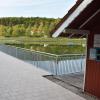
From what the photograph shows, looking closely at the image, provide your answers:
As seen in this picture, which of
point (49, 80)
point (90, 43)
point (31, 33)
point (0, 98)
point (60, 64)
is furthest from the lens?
point (31, 33)

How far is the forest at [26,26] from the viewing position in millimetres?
84812

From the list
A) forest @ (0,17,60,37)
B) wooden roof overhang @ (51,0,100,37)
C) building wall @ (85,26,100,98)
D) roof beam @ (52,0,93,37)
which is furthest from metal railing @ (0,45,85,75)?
forest @ (0,17,60,37)

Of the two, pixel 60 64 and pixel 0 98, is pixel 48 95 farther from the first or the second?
pixel 60 64

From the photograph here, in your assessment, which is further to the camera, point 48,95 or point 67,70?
point 67,70

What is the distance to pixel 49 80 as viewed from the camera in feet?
37.7

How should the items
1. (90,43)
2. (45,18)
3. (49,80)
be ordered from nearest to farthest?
(90,43) < (49,80) < (45,18)

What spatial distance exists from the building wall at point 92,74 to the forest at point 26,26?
67159 millimetres

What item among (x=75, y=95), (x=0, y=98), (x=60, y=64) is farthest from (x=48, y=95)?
(x=60, y=64)

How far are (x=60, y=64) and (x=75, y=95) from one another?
546 centimetres

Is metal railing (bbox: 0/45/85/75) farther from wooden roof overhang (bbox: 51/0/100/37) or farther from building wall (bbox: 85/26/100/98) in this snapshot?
wooden roof overhang (bbox: 51/0/100/37)

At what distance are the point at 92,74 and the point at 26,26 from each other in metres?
85.3

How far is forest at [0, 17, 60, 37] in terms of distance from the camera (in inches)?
3339

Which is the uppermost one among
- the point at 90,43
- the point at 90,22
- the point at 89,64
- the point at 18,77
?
the point at 90,22

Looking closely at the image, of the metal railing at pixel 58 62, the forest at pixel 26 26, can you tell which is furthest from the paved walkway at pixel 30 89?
the forest at pixel 26 26
